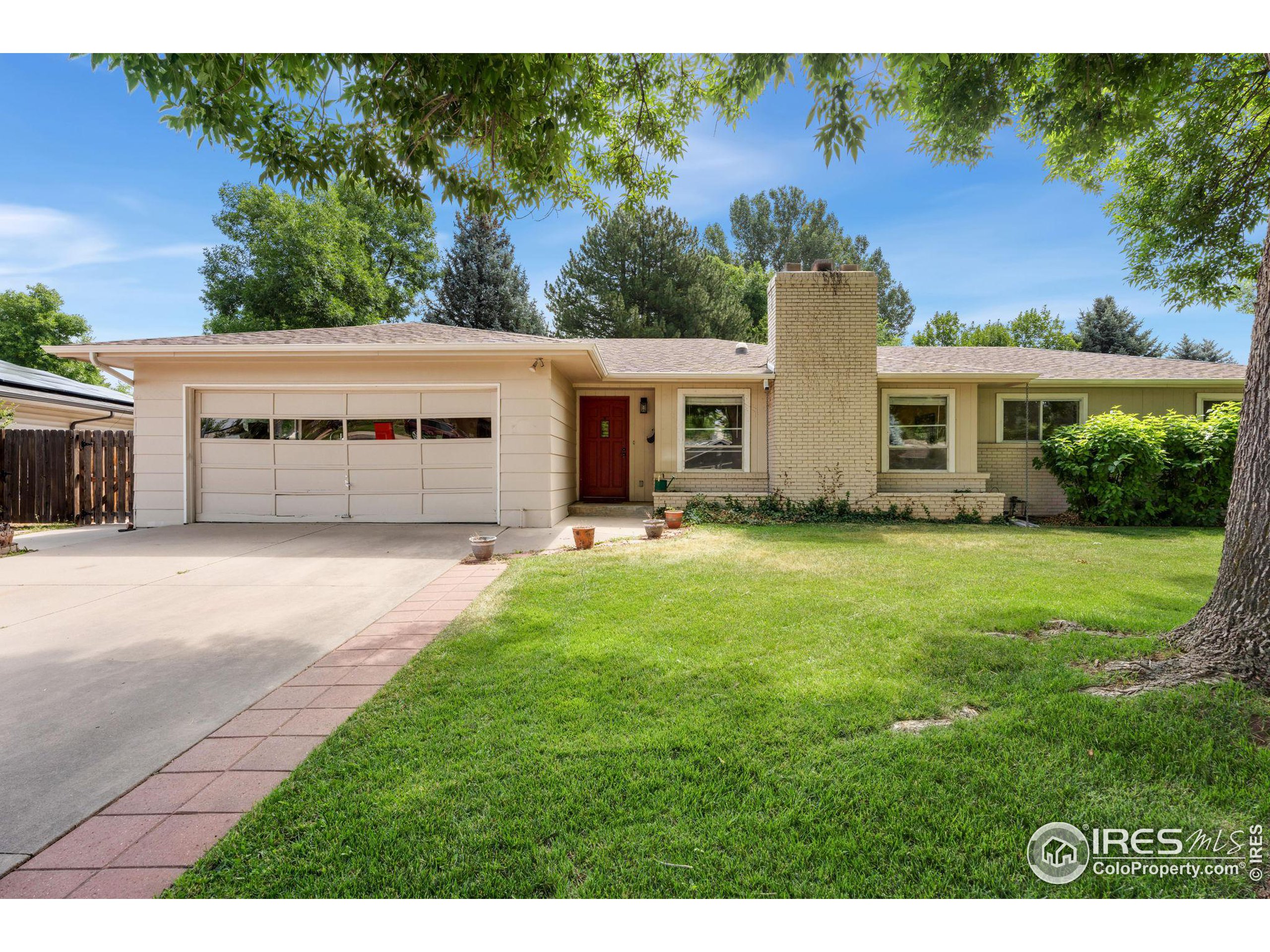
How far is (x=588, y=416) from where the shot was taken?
12.0m

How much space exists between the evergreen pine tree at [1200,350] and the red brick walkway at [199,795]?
135 ft

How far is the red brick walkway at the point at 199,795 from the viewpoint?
1.61 meters

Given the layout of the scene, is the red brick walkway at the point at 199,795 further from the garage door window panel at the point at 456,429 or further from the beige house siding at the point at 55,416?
the beige house siding at the point at 55,416

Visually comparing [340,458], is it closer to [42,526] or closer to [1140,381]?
[42,526]

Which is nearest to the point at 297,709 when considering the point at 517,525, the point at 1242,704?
the point at 1242,704

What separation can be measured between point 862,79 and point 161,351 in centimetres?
988

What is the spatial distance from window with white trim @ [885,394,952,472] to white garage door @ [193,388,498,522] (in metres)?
7.66

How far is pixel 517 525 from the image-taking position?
8938 millimetres

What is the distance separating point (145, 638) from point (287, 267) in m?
28.1

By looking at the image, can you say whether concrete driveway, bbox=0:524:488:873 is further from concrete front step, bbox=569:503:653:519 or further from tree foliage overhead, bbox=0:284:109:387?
tree foliage overhead, bbox=0:284:109:387

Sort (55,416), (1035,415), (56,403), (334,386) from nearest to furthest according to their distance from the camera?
1. (334,386)
2. (1035,415)
3. (56,403)
4. (55,416)

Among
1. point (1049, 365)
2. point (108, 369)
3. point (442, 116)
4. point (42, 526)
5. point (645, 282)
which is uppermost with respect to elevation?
point (645, 282)

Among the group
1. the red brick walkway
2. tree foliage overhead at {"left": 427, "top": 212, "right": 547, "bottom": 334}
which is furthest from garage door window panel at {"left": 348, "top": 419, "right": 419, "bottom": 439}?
tree foliage overhead at {"left": 427, "top": 212, "right": 547, "bottom": 334}

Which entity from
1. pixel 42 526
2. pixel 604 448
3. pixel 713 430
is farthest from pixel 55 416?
pixel 713 430
